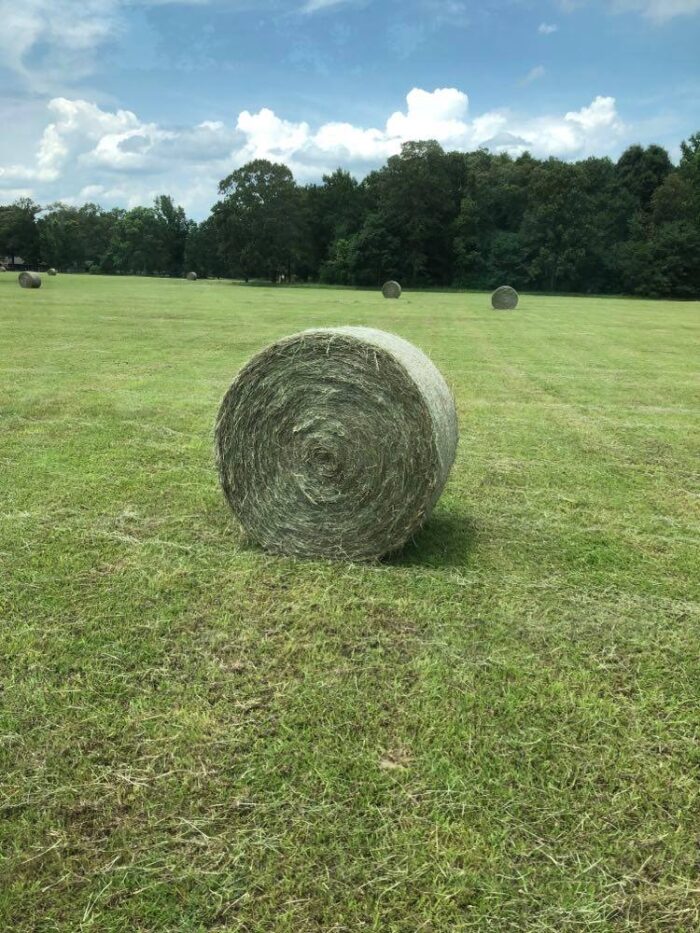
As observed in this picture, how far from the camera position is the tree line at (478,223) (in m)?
62.4

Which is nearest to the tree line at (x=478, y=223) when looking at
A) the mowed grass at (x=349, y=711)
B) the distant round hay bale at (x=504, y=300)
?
the distant round hay bale at (x=504, y=300)

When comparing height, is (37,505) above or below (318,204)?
below

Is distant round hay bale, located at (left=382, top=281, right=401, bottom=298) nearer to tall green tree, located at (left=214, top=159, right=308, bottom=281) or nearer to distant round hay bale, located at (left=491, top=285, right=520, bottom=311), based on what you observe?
distant round hay bale, located at (left=491, top=285, right=520, bottom=311)

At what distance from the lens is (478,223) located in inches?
2739

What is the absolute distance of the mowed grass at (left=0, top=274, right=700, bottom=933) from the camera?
9.60 ft

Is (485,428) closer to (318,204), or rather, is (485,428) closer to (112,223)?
(318,204)

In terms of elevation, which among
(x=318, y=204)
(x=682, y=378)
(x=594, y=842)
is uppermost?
(x=318, y=204)

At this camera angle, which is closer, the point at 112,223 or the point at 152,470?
the point at 152,470

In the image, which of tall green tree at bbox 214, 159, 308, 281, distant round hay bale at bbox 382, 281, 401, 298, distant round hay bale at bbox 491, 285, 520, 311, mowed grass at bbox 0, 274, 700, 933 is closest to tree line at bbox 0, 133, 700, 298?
tall green tree at bbox 214, 159, 308, 281

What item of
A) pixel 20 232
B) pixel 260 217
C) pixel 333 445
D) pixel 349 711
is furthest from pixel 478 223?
pixel 349 711

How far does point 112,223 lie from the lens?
11325cm

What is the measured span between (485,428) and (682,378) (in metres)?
7.09

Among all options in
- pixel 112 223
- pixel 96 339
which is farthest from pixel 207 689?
pixel 112 223

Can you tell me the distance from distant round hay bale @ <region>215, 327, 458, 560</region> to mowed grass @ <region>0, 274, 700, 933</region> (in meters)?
0.32
